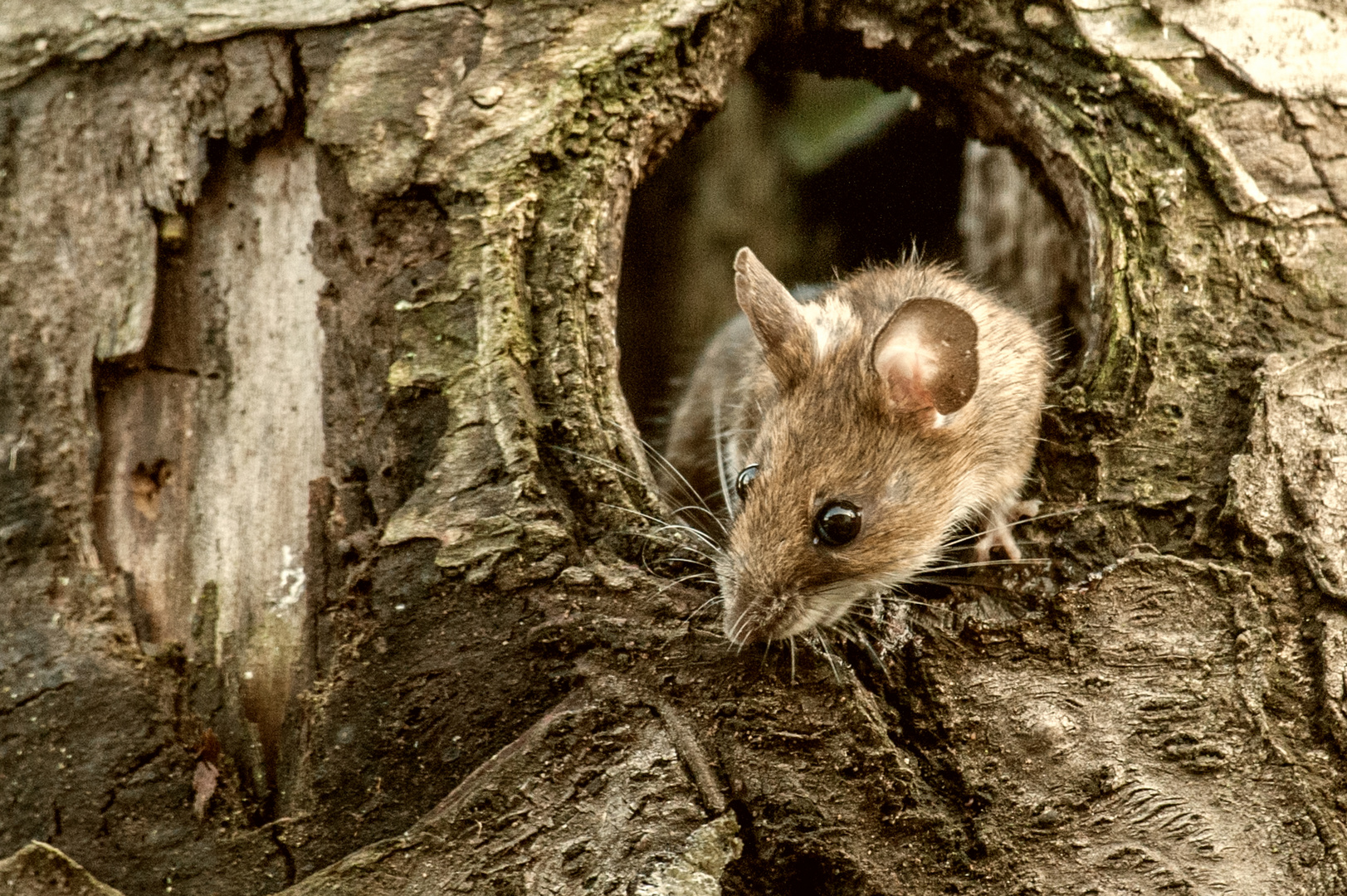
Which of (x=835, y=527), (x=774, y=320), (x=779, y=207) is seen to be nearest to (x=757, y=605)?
(x=835, y=527)

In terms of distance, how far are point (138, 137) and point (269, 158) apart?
353 mm

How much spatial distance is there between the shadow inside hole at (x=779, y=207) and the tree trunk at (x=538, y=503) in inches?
111

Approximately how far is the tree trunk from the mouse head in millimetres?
405

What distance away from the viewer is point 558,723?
9.86 ft

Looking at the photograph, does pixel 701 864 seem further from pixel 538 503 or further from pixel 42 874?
pixel 42 874

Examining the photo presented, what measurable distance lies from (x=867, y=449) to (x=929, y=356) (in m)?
0.38

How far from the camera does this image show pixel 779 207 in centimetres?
745

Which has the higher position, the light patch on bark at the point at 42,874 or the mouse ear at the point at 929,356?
the mouse ear at the point at 929,356

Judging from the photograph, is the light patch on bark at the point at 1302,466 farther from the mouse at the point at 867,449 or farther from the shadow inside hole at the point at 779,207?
the shadow inside hole at the point at 779,207

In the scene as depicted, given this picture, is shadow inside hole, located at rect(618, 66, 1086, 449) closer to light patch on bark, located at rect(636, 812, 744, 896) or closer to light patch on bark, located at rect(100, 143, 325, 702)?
light patch on bark, located at rect(100, 143, 325, 702)

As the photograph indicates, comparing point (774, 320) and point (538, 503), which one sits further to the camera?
point (774, 320)

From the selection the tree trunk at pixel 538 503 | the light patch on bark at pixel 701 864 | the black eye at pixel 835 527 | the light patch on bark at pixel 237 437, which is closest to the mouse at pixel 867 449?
the black eye at pixel 835 527

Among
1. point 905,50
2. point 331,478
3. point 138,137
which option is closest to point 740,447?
point 905,50

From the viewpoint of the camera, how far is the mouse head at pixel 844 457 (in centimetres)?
376
